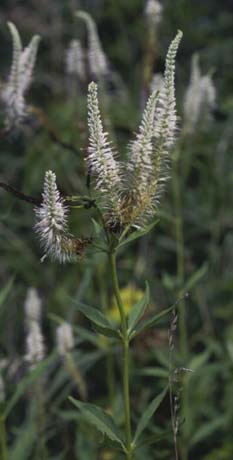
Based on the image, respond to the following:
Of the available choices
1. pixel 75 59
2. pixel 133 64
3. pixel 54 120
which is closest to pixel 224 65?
pixel 133 64

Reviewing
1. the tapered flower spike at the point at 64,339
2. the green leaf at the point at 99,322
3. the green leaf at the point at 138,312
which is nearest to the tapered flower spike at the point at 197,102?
the tapered flower spike at the point at 64,339

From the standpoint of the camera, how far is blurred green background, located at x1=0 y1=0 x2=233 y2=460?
10.8 ft

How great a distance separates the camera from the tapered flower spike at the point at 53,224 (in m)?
1.52

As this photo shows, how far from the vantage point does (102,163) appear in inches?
61.9

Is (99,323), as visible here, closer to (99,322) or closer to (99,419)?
(99,322)

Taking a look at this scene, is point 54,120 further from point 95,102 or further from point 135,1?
point 95,102

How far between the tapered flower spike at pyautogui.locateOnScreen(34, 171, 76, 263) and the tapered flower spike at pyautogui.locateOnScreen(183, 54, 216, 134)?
1.55 meters

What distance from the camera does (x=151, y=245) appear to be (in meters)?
4.79

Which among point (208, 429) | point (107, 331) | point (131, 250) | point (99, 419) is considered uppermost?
point (131, 250)

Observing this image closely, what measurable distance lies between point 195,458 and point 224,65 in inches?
119

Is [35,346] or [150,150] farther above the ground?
[150,150]

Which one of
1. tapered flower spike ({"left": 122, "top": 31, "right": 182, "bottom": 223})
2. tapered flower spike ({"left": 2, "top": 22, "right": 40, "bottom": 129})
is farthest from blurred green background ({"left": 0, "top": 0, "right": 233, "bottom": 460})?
tapered flower spike ({"left": 122, "top": 31, "right": 182, "bottom": 223})

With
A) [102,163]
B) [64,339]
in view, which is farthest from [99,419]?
[64,339]

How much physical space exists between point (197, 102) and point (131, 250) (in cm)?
176
